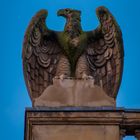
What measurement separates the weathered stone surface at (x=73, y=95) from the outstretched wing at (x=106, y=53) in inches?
14.1

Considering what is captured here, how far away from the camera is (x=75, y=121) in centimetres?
2670

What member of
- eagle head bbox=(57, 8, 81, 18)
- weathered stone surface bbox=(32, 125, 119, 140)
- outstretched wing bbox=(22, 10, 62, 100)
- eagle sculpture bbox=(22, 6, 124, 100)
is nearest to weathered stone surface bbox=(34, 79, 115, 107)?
eagle sculpture bbox=(22, 6, 124, 100)

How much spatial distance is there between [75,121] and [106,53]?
2126mm

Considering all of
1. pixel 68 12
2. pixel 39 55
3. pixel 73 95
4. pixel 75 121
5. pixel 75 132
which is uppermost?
pixel 68 12

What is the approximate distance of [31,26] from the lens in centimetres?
2812

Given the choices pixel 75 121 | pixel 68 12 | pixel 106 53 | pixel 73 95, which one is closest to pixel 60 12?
pixel 68 12

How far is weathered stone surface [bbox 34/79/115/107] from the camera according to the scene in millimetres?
27062

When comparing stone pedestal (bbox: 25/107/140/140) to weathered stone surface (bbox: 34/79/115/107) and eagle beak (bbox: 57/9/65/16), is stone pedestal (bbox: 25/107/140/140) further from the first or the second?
eagle beak (bbox: 57/9/65/16)

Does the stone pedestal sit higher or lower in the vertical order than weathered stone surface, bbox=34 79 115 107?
lower

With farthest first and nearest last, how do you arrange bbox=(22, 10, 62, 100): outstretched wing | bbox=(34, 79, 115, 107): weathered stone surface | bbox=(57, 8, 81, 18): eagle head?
1. bbox=(57, 8, 81, 18): eagle head
2. bbox=(22, 10, 62, 100): outstretched wing
3. bbox=(34, 79, 115, 107): weathered stone surface

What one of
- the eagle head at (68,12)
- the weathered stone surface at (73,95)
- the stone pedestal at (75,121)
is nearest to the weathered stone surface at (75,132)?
the stone pedestal at (75,121)

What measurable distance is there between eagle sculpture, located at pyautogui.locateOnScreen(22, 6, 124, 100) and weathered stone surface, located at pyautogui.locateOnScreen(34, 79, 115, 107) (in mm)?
206

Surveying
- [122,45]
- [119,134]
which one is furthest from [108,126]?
[122,45]

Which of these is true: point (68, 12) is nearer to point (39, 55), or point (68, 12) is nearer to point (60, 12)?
point (60, 12)
